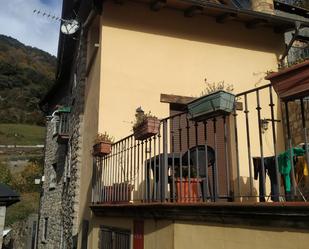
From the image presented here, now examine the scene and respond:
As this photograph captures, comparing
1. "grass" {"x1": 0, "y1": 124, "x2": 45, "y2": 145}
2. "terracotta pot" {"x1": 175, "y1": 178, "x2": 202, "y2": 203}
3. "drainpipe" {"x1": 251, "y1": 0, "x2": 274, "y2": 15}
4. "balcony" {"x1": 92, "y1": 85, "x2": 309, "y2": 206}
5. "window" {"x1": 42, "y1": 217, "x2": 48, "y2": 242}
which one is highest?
"grass" {"x1": 0, "y1": 124, "x2": 45, "y2": 145}

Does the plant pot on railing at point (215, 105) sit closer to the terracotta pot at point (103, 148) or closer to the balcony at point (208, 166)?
the balcony at point (208, 166)

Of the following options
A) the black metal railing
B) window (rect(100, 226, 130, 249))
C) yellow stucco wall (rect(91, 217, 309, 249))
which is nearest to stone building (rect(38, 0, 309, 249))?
window (rect(100, 226, 130, 249))

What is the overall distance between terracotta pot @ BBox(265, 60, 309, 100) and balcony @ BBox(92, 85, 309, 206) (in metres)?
0.15

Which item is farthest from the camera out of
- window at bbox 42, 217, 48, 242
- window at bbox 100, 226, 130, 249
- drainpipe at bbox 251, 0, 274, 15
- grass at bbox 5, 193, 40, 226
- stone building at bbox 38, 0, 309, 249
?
grass at bbox 5, 193, 40, 226

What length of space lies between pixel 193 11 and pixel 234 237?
634cm

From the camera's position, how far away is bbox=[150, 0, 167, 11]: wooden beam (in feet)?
27.5

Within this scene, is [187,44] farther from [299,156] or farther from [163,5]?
[299,156]

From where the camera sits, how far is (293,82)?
306 centimetres

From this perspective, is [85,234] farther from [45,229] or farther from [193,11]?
[45,229]

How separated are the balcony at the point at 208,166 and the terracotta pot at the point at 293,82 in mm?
154

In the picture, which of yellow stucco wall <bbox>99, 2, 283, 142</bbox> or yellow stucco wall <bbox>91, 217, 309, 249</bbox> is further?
yellow stucco wall <bbox>99, 2, 283, 142</bbox>

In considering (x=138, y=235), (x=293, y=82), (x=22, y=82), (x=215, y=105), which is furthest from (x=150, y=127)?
(x=22, y=82)

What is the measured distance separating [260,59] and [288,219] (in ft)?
23.3

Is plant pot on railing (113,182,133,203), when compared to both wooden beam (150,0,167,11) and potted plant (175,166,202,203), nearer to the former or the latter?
potted plant (175,166,202,203)
